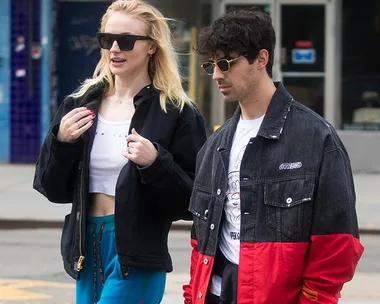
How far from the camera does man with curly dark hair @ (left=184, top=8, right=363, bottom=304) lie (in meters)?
3.12

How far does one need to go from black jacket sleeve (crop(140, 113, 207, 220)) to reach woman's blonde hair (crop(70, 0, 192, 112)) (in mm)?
119

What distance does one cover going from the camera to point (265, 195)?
10.4ft

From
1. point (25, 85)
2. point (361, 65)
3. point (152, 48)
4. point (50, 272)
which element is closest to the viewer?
point (152, 48)

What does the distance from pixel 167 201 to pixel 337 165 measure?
1.10 metres

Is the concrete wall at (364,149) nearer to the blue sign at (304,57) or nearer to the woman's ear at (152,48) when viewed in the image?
the blue sign at (304,57)

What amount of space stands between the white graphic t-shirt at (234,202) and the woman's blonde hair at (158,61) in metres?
0.86

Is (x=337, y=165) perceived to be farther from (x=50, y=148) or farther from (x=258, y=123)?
(x=50, y=148)

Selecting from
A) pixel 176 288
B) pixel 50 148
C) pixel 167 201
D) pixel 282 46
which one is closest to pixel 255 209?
pixel 167 201

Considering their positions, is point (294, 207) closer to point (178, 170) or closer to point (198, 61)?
point (178, 170)

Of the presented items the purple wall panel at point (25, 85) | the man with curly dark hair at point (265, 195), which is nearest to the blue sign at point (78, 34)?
the purple wall panel at point (25, 85)

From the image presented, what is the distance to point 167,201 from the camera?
4070 mm

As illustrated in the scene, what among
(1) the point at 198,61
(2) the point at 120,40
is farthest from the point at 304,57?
(2) the point at 120,40

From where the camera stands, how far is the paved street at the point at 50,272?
763 cm

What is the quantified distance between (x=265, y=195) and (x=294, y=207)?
106 mm
